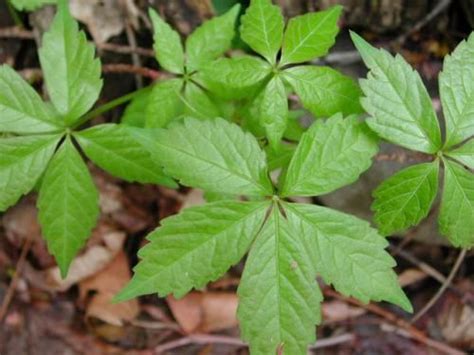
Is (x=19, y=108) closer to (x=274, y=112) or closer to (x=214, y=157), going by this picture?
(x=214, y=157)

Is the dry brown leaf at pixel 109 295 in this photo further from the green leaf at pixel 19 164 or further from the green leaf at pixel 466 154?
the green leaf at pixel 466 154

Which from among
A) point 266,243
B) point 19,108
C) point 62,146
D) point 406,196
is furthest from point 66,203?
point 406,196

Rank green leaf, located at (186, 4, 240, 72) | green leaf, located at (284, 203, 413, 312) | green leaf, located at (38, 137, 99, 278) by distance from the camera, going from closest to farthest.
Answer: green leaf, located at (284, 203, 413, 312)
green leaf, located at (38, 137, 99, 278)
green leaf, located at (186, 4, 240, 72)

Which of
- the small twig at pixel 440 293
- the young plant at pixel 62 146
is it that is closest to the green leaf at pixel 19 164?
the young plant at pixel 62 146

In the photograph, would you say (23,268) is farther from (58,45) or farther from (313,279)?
(313,279)

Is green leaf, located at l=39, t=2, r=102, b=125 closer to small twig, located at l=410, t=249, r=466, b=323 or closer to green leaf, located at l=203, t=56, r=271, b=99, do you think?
green leaf, located at l=203, t=56, r=271, b=99

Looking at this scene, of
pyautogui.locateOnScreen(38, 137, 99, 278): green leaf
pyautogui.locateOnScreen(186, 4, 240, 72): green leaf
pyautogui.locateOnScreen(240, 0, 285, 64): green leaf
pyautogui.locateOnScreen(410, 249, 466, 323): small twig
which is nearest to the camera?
pyautogui.locateOnScreen(240, 0, 285, 64): green leaf

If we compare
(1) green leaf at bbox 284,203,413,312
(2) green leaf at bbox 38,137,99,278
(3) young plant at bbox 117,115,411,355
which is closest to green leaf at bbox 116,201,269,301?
(3) young plant at bbox 117,115,411,355
